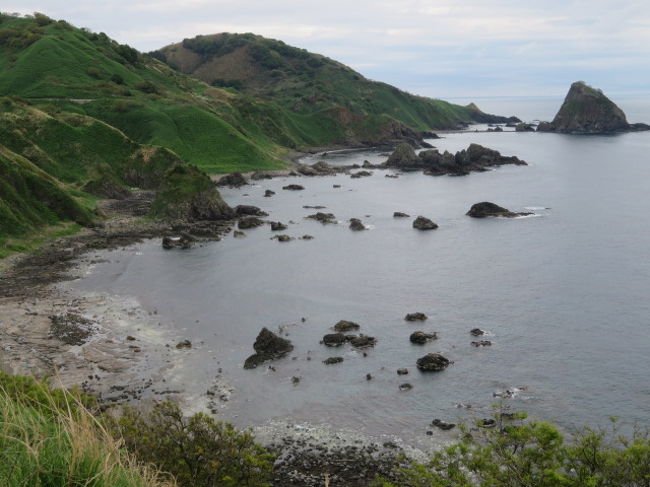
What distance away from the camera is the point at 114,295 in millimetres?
69000

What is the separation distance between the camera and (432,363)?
167 ft

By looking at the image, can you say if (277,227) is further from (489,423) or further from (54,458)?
(54,458)

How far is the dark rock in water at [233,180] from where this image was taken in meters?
154

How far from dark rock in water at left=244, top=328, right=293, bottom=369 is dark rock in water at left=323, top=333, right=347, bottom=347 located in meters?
3.63

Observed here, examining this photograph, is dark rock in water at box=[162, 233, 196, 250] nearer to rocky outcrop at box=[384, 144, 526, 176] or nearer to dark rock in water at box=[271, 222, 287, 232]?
dark rock in water at box=[271, 222, 287, 232]

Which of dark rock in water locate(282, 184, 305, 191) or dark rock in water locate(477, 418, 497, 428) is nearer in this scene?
dark rock in water locate(477, 418, 497, 428)

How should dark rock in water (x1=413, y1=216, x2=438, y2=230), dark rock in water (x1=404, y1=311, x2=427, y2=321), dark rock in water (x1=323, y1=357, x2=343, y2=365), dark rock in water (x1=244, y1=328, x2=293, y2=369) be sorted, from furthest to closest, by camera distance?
1. dark rock in water (x1=413, y1=216, x2=438, y2=230)
2. dark rock in water (x1=404, y1=311, x2=427, y2=321)
3. dark rock in water (x1=244, y1=328, x2=293, y2=369)
4. dark rock in water (x1=323, y1=357, x2=343, y2=365)

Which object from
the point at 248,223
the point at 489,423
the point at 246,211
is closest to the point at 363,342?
the point at 489,423

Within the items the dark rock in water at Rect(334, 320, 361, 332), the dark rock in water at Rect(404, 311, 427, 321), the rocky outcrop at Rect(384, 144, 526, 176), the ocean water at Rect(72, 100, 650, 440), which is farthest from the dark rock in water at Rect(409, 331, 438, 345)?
the rocky outcrop at Rect(384, 144, 526, 176)

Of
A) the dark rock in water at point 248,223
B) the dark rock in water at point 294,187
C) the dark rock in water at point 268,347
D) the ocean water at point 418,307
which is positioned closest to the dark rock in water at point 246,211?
the ocean water at point 418,307

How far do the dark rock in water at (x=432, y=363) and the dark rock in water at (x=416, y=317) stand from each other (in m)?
11.2

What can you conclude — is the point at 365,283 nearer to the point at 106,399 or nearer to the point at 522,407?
the point at 522,407

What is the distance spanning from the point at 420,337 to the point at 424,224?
5411 centimetres

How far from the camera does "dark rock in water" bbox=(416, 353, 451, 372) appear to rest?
1989 inches
